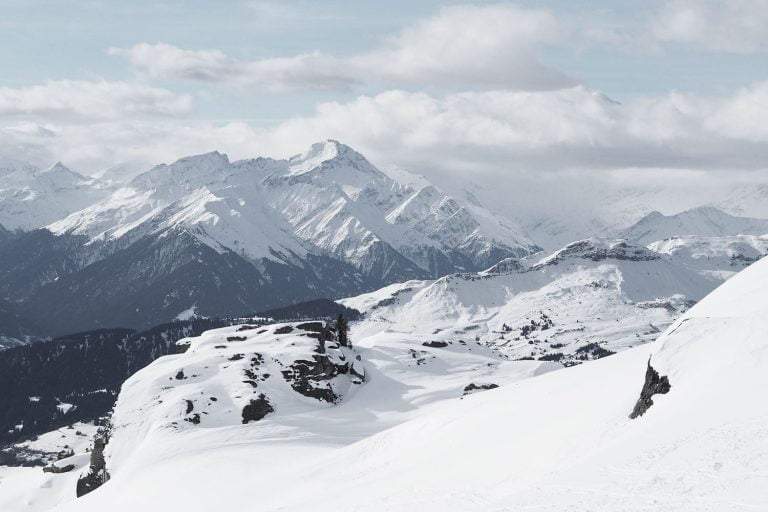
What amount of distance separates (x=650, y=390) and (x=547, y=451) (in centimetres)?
805

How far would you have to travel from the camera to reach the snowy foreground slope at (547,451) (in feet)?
126

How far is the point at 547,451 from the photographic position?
50156mm

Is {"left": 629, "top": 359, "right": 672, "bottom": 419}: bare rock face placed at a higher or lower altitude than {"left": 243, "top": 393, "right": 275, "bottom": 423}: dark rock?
higher

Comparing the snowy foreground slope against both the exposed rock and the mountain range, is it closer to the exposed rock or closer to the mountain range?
Answer: the mountain range

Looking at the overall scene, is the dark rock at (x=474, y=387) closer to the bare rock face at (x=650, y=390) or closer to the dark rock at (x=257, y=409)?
the dark rock at (x=257, y=409)

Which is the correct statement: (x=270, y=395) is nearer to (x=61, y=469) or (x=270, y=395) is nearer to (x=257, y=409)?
(x=257, y=409)

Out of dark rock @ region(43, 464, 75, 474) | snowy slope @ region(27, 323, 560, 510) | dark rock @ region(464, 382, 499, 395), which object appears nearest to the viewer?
snowy slope @ region(27, 323, 560, 510)

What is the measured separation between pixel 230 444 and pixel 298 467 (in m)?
23.9

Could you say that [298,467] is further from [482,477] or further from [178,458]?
[482,477]

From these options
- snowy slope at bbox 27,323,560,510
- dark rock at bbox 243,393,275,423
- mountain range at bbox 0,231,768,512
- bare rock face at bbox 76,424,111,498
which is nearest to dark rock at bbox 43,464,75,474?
mountain range at bbox 0,231,768,512

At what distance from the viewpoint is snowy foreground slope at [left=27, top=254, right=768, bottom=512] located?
126 feet

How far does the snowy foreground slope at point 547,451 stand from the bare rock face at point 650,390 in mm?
492

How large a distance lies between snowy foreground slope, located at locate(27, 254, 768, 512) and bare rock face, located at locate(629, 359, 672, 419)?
0.49 metres

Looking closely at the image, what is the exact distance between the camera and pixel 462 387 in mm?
143375
